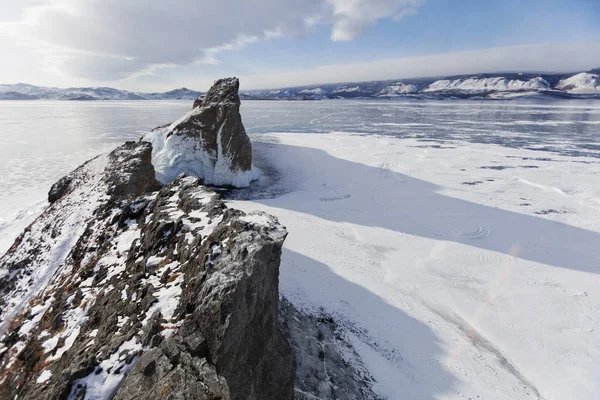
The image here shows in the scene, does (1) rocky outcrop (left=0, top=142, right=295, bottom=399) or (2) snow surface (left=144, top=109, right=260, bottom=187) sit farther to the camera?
(2) snow surface (left=144, top=109, right=260, bottom=187)

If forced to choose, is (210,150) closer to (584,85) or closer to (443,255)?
(443,255)

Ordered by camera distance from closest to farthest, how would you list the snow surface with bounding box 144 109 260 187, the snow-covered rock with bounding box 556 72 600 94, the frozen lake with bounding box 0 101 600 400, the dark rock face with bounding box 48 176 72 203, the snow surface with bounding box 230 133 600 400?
the snow surface with bounding box 230 133 600 400, the frozen lake with bounding box 0 101 600 400, the dark rock face with bounding box 48 176 72 203, the snow surface with bounding box 144 109 260 187, the snow-covered rock with bounding box 556 72 600 94

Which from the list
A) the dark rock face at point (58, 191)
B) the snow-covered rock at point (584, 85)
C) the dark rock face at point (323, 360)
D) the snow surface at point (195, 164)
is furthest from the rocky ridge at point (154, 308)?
the snow-covered rock at point (584, 85)

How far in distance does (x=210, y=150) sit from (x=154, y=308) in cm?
1892

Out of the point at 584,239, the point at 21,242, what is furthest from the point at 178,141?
the point at 584,239

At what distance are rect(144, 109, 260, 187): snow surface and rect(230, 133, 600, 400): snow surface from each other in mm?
3749

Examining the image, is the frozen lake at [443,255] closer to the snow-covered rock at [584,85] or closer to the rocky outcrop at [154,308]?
the rocky outcrop at [154,308]

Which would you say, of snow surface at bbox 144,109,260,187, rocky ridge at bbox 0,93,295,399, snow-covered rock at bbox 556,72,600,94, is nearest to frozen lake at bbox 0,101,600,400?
snow surface at bbox 144,109,260,187

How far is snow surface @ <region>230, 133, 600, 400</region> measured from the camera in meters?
8.20

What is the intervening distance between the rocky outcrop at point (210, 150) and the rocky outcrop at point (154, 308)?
13.3 metres

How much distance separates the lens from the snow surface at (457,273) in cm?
820

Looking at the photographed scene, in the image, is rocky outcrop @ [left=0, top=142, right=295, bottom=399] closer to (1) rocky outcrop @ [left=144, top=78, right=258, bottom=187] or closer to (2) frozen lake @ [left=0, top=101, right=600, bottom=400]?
(2) frozen lake @ [left=0, top=101, right=600, bottom=400]

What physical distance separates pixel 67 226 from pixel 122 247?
3787 mm

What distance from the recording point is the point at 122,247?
7852mm
